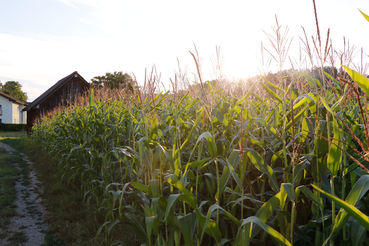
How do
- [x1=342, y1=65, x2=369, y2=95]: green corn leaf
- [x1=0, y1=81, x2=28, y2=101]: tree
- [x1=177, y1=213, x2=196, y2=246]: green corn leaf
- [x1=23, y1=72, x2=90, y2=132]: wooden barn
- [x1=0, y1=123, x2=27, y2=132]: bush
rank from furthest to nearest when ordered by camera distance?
[x1=0, y1=81, x2=28, y2=101]: tree → [x1=0, y1=123, x2=27, y2=132]: bush → [x1=23, y1=72, x2=90, y2=132]: wooden barn → [x1=177, y1=213, x2=196, y2=246]: green corn leaf → [x1=342, y1=65, x2=369, y2=95]: green corn leaf

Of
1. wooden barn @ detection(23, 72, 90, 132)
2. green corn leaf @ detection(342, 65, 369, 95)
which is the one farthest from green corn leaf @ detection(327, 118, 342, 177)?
wooden barn @ detection(23, 72, 90, 132)

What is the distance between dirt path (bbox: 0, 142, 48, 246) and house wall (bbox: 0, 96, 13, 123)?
151 feet

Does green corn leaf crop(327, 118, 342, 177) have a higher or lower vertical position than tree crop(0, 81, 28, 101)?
lower

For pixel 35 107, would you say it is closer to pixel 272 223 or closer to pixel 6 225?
pixel 6 225

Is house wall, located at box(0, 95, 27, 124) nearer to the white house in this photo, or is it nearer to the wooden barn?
the white house

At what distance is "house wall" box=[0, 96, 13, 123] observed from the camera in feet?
155

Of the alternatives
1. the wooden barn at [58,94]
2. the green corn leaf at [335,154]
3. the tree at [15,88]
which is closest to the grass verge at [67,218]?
the green corn leaf at [335,154]

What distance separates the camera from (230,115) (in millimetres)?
2885

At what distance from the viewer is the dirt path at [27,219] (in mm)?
4406

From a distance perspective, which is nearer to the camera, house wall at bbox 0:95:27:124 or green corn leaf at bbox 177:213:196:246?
green corn leaf at bbox 177:213:196:246

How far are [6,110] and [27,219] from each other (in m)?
49.4

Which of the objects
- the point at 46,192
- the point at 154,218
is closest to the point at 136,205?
the point at 154,218

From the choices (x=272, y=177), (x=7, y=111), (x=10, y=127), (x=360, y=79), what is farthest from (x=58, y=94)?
(x=7, y=111)

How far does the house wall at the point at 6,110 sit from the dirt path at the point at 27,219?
4596 cm
